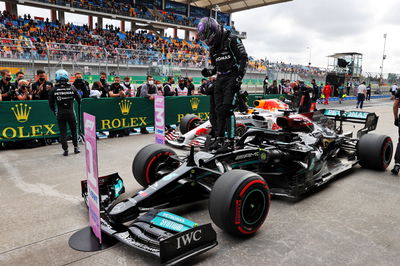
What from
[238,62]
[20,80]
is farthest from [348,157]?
[20,80]

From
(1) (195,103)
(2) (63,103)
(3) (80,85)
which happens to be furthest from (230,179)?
(1) (195,103)

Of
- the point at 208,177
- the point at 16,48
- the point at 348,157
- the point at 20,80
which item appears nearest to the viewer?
the point at 208,177

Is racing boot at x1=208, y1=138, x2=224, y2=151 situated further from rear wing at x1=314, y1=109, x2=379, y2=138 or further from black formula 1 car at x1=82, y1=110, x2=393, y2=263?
rear wing at x1=314, y1=109, x2=379, y2=138

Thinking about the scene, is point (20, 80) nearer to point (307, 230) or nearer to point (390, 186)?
point (307, 230)

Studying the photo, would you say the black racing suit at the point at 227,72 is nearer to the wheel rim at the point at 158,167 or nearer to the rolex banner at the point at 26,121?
the wheel rim at the point at 158,167

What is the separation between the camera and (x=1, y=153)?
641 centimetres

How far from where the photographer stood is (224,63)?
4965mm

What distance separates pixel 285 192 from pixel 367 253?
118cm

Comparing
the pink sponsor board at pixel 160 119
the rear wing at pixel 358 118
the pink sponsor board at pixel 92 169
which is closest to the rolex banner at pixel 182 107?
the pink sponsor board at pixel 160 119

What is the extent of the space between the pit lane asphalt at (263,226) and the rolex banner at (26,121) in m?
1.63

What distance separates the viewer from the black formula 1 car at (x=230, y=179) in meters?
2.67

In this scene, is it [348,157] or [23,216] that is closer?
[23,216]

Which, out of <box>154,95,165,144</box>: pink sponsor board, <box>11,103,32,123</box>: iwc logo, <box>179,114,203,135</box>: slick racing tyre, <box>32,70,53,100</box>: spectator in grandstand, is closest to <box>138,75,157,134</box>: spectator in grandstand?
<box>179,114,203,135</box>: slick racing tyre

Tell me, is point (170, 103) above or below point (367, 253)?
above
